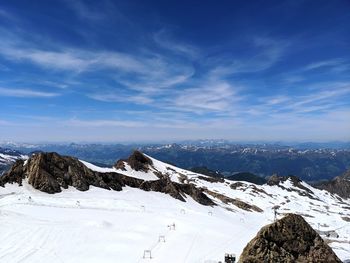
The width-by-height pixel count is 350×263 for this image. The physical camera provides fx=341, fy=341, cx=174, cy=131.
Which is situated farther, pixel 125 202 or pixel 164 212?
pixel 125 202

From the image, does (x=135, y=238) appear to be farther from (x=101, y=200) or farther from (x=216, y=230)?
(x=101, y=200)

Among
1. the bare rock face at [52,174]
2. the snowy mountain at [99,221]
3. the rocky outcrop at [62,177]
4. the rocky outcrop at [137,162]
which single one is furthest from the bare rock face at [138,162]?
the bare rock face at [52,174]

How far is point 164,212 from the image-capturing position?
57.6 m

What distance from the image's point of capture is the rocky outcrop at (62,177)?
63.8m

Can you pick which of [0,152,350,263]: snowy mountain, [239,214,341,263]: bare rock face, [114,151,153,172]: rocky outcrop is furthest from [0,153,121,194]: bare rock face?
[239,214,341,263]: bare rock face

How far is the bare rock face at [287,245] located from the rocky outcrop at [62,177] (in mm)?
45564

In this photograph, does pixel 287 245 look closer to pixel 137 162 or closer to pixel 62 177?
pixel 62 177

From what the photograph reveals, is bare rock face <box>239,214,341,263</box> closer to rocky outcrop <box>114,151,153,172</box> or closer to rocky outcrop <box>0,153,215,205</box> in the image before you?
rocky outcrop <box>0,153,215,205</box>

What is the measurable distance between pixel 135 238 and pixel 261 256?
1775cm

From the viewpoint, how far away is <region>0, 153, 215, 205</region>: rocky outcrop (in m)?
63.8

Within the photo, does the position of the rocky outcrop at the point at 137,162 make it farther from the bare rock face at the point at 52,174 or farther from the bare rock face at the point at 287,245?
the bare rock face at the point at 287,245

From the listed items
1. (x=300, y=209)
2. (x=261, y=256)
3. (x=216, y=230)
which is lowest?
(x=300, y=209)

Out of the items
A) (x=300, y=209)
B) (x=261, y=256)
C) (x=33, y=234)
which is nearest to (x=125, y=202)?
(x=33, y=234)

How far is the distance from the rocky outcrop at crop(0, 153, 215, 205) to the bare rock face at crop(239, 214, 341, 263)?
45.6 metres
